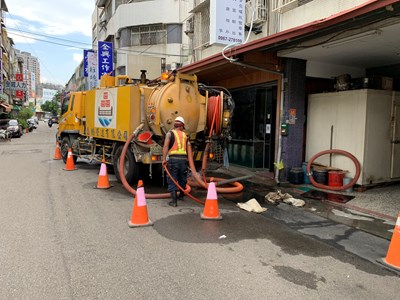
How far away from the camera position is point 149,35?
26172mm

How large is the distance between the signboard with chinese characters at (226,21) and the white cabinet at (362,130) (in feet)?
9.99

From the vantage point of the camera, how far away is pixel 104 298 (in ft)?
11.1

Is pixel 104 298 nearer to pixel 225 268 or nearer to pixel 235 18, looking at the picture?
pixel 225 268

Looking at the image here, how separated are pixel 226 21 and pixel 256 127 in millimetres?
4091

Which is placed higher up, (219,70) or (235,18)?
(235,18)

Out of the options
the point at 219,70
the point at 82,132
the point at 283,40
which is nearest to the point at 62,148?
the point at 82,132

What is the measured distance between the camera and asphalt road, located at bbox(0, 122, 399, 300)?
361 cm

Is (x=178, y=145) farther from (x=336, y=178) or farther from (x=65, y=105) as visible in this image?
(x=65, y=105)

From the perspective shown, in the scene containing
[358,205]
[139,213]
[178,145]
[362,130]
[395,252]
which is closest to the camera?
[395,252]

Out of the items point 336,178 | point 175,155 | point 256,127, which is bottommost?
point 336,178

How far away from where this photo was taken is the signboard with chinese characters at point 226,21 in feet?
29.2

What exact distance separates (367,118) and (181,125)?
15.2 ft

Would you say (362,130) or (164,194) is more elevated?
(362,130)

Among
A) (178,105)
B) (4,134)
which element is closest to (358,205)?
(178,105)
